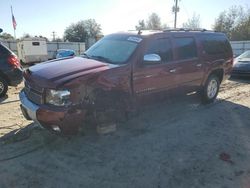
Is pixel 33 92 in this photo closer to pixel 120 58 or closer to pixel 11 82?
pixel 120 58

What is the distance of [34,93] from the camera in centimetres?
504

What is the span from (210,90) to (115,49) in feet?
11.2

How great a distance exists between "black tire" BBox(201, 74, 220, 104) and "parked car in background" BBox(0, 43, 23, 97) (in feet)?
17.4

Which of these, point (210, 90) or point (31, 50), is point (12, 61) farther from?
point (31, 50)

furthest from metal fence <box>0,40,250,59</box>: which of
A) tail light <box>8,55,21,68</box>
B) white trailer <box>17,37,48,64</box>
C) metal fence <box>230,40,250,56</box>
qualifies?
tail light <box>8,55,21,68</box>

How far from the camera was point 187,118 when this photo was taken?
680 cm

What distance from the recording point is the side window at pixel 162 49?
6.09 m

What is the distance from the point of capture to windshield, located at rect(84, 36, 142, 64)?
5.74 metres

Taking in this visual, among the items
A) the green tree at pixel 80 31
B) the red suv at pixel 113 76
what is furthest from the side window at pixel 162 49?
the green tree at pixel 80 31

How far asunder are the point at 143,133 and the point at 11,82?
189 inches

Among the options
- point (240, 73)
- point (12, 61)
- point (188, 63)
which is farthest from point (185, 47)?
point (240, 73)

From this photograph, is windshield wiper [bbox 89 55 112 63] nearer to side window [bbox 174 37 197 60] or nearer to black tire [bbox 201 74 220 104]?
side window [bbox 174 37 197 60]

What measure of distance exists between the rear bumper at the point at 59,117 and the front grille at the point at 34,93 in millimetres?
120

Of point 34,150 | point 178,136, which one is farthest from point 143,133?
point 34,150
